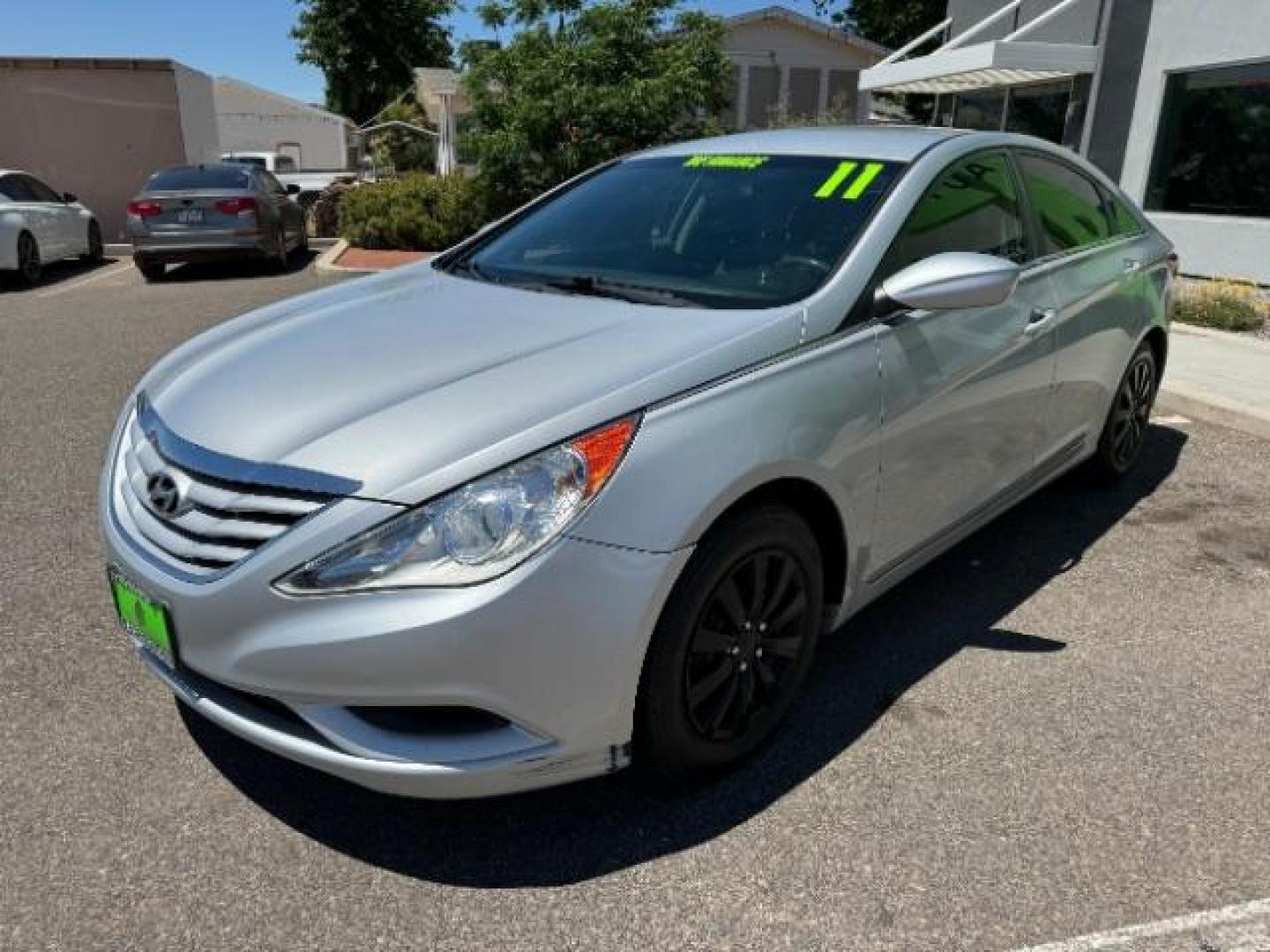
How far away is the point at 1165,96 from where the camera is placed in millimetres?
11391

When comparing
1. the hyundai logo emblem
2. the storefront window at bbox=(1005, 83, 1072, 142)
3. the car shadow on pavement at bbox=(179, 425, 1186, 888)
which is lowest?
the car shadow on pavement at bbox=(179, 425, 1186, 888)

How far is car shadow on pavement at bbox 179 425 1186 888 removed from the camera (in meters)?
2.38

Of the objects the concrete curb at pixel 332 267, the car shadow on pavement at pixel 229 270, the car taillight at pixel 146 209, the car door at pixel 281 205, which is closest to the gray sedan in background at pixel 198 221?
the car taillight at pixel 146 209

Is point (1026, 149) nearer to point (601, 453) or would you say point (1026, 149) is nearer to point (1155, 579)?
point (1155, 579)

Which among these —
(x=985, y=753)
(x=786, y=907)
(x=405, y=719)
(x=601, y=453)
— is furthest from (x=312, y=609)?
(x=985, y=753)

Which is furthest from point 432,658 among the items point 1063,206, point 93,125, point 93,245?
point 93,125

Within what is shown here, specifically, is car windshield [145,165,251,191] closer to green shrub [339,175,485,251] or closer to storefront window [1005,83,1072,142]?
green shrub [339,175,485,251]

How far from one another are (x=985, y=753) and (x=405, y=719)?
161cm

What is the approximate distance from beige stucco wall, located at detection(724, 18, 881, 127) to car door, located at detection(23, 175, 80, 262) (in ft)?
61.2

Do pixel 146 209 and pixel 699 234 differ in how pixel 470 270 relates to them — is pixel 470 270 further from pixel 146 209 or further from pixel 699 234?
pixel 146 209

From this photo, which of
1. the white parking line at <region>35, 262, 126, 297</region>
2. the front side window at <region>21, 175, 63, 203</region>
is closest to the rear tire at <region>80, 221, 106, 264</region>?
the white parking line at <region>35, 262, 126, 297</region>

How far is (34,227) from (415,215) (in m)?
4.72

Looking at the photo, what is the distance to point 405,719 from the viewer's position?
84.5 inches

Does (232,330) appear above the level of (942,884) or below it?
above
